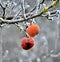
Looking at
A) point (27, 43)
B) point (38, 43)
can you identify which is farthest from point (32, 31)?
point (38, 43)

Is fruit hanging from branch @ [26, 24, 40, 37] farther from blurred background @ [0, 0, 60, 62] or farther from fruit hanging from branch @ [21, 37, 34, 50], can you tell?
blurred background @ [0, 0, 60, 62]

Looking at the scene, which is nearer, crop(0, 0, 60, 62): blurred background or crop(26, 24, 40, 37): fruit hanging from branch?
crop(26, 24, 40, 37): fruit hanging from branch

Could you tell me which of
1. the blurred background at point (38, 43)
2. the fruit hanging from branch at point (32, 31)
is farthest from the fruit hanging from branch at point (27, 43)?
the blurred background at point (38, 43)

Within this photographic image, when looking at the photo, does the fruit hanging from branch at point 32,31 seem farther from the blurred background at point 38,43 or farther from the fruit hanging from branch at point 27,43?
the blurred background at point 38,43

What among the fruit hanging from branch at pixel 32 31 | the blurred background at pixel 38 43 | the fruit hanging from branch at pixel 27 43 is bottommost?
the blurred background at pixel 38 43

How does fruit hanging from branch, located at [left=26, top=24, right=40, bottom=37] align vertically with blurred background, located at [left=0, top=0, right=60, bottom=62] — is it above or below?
above

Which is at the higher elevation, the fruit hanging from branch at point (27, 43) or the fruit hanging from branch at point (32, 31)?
the fruit hanging from branch at point (32, 31)

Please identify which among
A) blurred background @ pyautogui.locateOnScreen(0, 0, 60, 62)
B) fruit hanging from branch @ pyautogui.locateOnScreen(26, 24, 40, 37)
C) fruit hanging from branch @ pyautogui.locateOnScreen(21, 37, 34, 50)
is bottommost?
blurred background @ pyautogui.locateOnScreen(0, 0, 60, 62)

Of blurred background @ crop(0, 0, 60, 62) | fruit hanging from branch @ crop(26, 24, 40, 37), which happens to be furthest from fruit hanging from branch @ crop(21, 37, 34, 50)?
blurred background @ crop(0, 0, 60, 62)

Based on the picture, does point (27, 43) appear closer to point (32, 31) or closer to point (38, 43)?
point (32, 31)

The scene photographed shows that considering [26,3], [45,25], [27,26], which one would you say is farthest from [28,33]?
[45,25]

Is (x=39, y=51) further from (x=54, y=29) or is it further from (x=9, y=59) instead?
(x=54, y=29)

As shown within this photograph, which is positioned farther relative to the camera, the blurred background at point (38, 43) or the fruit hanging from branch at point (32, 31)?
the blurred background at point (38, 43)
